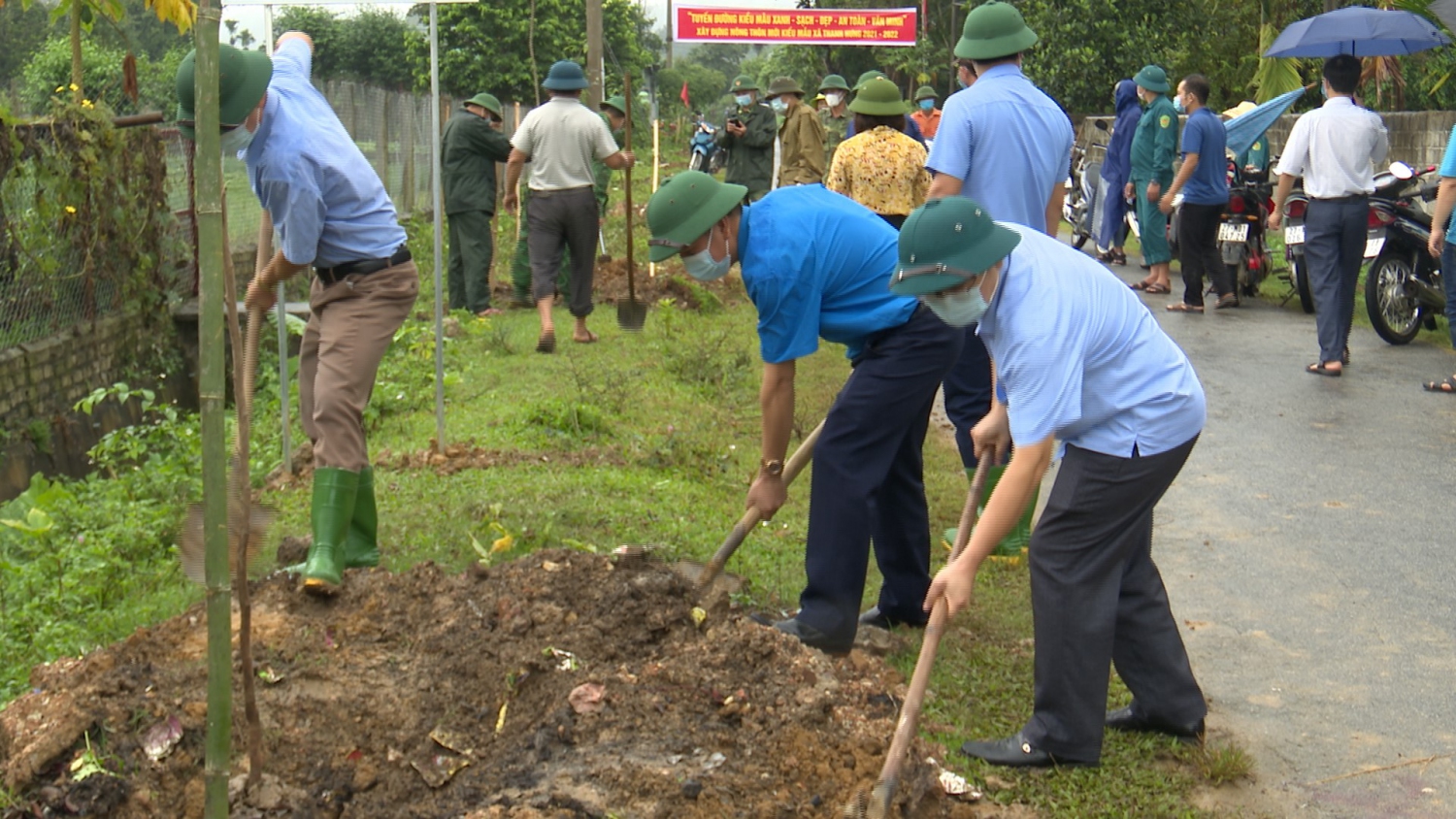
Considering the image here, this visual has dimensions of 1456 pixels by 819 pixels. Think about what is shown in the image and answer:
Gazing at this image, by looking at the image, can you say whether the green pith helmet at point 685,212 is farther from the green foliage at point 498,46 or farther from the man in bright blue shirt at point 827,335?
the green foliage at point 498,46

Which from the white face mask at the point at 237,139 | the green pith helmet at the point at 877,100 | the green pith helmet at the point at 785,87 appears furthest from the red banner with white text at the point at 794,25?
the white face mask at the point at 237,139

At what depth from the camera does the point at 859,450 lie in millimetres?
4762

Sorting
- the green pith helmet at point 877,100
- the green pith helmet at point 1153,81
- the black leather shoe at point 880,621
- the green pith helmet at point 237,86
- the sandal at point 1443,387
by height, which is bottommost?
the black leather shoe at point 880,621

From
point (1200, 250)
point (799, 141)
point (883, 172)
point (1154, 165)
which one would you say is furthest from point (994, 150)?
point (799, 141)

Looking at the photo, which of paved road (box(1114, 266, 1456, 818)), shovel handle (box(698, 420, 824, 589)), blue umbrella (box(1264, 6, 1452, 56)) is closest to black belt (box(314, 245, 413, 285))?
shovel handle (box(698, 420, 824, 589))

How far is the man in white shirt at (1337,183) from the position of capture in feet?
30.6

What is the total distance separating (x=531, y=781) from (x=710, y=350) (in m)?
6.73

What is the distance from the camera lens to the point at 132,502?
7.38 metres

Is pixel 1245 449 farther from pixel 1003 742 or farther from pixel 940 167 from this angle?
pixel 1003 742

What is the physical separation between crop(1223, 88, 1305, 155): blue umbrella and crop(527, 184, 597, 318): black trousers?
20.9 ft

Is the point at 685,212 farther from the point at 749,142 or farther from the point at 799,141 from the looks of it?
the point at 749,142

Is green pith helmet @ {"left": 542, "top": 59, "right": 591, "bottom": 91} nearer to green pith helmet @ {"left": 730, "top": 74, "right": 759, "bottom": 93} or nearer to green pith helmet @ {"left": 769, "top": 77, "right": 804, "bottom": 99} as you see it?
green pith helmet @ {"left": 769, "top": 77, "right": 804, "bottom": 99}

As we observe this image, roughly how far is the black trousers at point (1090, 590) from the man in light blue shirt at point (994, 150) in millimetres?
1658

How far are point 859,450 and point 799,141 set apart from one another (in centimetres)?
956
